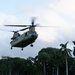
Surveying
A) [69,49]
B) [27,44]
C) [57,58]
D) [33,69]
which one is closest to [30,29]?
[27,44]

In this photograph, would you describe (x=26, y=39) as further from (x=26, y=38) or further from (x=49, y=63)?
(x=49, y=63)

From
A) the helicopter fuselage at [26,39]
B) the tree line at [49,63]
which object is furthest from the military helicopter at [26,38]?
the tree line at [49,63]

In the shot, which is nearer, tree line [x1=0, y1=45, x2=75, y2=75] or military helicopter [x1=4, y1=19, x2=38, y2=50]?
military helicopter [x1=4, y1=19, x2=38, y2=50]

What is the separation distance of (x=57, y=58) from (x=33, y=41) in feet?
334

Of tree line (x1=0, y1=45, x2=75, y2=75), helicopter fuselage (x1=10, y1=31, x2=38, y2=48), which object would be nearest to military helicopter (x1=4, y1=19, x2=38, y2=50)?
helicopter fuselage (x1=10, y1=31, x2=38, y2=48)

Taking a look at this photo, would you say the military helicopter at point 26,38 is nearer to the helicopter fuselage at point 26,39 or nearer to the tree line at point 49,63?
A: the helicopter fuselage at point 26,39

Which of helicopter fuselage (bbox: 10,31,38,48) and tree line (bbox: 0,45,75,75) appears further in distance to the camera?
tree line (bbox: 0,45,75,75)

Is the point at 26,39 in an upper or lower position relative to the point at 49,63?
lower

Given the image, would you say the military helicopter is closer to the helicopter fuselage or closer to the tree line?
the helicopter fuselage

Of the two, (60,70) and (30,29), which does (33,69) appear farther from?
(30,29)

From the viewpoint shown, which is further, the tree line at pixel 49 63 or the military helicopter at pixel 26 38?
the tree line at pixel 49 63

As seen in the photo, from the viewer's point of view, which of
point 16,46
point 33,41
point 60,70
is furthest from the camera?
point 60,70

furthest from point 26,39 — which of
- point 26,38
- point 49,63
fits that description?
point 49,63

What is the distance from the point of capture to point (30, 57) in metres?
196
